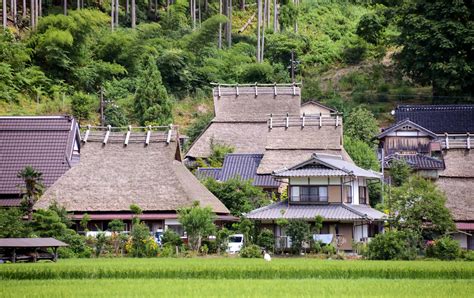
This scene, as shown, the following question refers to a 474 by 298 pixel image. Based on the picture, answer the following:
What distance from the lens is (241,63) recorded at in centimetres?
7231

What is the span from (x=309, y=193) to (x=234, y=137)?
14.8 metres

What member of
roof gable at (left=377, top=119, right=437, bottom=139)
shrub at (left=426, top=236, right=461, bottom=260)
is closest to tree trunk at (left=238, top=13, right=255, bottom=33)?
roof gable at (left=377, top=119, right=437, bottom=139)

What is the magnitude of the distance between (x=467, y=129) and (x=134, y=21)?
2428 cm

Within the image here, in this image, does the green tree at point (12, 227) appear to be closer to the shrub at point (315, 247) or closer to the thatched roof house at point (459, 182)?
the shrub at point (315, 247)

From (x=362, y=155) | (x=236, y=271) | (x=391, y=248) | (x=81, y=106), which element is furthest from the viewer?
(x=81, y=106)

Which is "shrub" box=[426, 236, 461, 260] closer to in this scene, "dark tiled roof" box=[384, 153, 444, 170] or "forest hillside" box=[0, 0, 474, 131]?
"dark tiled roof" box=[384, 153, 444, 170]

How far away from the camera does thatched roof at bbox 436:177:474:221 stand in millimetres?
49469

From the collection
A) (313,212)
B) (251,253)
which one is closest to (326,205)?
(313,212)

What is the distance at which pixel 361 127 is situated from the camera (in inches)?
2464

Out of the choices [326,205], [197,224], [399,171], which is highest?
[399,171]

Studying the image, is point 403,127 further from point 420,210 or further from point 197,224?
point 197,224

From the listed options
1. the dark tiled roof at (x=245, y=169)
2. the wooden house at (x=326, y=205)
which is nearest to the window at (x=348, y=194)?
the wooden house at (x=326, y=205)

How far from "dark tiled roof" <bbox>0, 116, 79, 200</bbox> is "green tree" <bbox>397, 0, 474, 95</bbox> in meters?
23.5

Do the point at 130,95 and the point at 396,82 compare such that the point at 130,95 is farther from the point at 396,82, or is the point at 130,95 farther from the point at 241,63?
the point at 396,82
